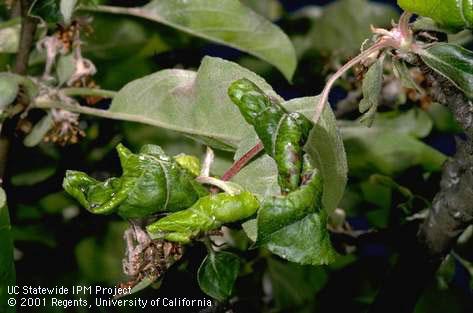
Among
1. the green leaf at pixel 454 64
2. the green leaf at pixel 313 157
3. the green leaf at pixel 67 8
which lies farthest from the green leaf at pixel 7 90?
the green leaf at pixel 454 64

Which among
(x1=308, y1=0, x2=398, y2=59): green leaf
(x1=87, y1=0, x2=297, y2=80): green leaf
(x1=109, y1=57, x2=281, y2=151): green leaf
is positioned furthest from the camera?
(x1=308, y1=0, x2=398, y2=59): green leaf

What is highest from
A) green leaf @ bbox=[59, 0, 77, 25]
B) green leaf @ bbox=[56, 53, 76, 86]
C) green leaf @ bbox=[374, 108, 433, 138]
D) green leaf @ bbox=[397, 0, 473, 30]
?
green leaf @ bbox=[397, 0, 473, 30]

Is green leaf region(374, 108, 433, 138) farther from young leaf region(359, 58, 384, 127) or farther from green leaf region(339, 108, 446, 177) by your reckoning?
young leaf region(359, 58, 384, 127)

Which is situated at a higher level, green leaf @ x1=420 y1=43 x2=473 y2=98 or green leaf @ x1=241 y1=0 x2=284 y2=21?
green leaf @ x1=420 y1=43 x2=473 y2=98

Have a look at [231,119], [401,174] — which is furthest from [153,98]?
[401,174]

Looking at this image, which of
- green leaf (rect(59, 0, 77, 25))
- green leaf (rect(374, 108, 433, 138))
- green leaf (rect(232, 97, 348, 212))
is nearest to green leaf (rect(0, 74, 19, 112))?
green leaf (rect(59, 0, 77, 25))

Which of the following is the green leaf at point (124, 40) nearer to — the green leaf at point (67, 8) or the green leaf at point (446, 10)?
the green leaf at point (67, 8)
